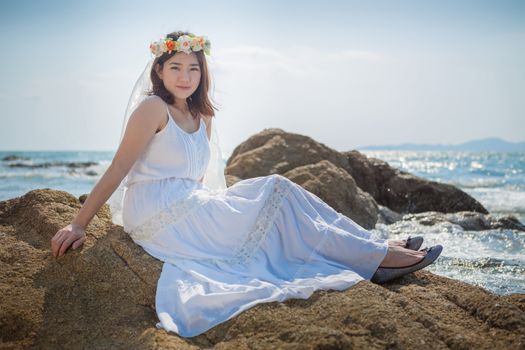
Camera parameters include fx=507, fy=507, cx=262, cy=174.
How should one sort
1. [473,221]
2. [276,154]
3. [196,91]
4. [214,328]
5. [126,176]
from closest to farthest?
[214,328]
[126,176]
[196,91]
[276,154]
[473,221]

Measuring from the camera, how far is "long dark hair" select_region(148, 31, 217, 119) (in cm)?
417

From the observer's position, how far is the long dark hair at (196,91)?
417cm

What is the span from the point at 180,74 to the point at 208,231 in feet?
4.46

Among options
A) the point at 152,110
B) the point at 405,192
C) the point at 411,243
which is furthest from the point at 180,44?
the point at 405,192

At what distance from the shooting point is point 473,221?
28.9ft

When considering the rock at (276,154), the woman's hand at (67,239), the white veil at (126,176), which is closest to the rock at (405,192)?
the rock at (276,154)

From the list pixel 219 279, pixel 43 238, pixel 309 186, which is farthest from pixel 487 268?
pixel 43 238

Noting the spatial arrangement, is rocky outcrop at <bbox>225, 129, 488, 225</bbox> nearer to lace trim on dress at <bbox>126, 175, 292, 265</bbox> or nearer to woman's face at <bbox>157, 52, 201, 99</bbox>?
woman's face at <bbox>157, 52, 201, 99</bbox>

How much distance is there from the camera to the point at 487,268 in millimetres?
5957

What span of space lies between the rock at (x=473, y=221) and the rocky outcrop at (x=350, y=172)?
932 mm

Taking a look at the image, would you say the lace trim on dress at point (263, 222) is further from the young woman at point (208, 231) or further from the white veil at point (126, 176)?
the white veil at point (126, 176)

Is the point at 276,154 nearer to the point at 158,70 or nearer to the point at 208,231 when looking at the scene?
the point at 158,70

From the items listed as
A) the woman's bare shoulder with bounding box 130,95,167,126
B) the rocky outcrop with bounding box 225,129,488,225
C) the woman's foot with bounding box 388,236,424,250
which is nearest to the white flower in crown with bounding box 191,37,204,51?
the woman's bare shoulder with bounding box 130,95,167,126

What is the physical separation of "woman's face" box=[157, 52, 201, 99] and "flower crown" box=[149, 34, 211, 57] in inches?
2.2
